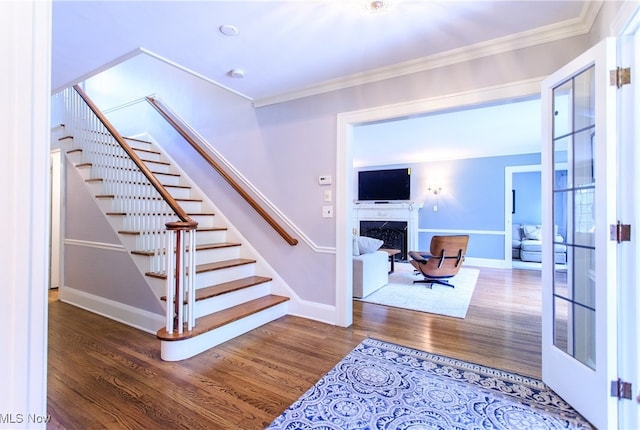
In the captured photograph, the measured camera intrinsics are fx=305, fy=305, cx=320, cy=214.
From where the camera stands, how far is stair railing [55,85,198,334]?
2.34 metres

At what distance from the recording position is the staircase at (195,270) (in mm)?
2391

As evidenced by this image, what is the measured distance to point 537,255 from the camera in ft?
21.9

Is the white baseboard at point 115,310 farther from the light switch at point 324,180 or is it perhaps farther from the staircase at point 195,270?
the light switch at point 324,180

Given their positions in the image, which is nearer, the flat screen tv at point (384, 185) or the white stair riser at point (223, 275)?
the white stair riser at point (223, 275)

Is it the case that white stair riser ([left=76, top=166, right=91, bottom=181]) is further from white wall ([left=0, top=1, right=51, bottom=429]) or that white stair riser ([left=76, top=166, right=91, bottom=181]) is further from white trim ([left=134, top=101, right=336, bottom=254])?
white wall ([left=0, top=1, right=51, bottom=429])

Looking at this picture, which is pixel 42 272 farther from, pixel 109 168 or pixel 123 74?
pixel 123 74

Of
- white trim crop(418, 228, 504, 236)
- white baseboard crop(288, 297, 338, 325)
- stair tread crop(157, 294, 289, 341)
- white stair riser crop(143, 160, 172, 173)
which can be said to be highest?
white stair riser crop(143, 160, 172, 173)

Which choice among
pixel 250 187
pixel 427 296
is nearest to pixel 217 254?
pixel 250 187

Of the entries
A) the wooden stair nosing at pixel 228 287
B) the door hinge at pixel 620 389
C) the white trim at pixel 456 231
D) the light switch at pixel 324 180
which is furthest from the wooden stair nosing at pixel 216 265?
the white trim at pixel 456 231

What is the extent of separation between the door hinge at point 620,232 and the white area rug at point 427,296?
2.03 meters

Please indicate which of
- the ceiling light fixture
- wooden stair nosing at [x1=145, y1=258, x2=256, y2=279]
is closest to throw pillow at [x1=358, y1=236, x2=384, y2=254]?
wooden stair nosing at [x1=145, y1=258, x2=256, y2=279]

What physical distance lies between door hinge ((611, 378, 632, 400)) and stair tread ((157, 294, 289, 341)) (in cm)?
251

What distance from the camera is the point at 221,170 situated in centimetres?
371

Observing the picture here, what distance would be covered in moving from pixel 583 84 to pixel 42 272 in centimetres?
254
